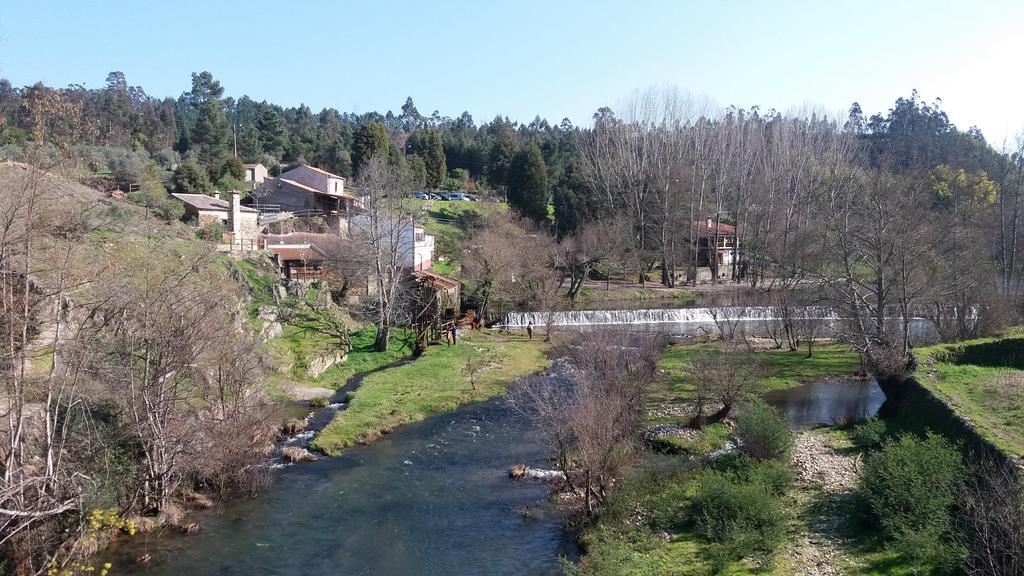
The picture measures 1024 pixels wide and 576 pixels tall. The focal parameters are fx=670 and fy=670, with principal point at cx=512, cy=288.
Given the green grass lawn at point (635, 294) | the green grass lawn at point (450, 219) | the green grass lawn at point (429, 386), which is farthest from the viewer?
the green grass lawn at point (450, 219)

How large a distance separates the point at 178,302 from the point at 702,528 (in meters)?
14.2

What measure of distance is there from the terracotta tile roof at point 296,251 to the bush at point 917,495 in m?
32.7

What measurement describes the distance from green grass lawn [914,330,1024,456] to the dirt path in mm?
3319

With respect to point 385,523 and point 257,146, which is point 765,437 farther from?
point 257,146

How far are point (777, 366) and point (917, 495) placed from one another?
18.7 m

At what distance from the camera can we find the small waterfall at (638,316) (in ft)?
134

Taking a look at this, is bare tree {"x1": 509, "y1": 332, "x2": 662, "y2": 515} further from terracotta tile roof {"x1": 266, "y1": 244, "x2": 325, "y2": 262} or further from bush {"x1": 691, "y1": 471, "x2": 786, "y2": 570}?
terracotta tile roof {"x1": 266, "y1": 244, "x2": 325, "y2": 262}

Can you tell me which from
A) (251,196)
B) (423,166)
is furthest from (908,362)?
(423,166)

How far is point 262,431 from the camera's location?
2017 cm

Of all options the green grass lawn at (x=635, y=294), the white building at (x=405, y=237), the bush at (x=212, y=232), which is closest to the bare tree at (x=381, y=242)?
the white building at (x=405, y=237)

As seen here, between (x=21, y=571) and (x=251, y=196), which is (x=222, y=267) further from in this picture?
(x=251, y=196)

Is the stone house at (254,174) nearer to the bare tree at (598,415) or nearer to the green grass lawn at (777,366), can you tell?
the green grass lawn at (777,366)

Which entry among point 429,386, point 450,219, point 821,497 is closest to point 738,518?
point 821,497

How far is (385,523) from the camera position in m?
16.7
